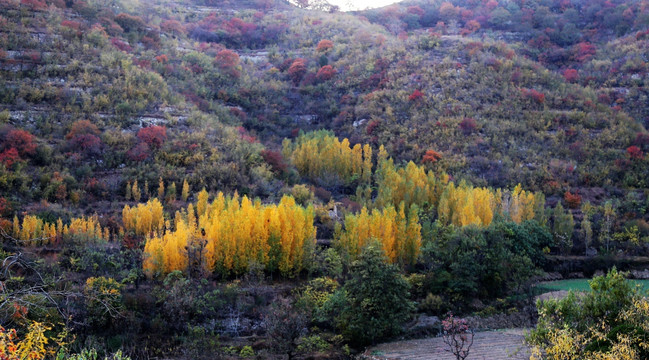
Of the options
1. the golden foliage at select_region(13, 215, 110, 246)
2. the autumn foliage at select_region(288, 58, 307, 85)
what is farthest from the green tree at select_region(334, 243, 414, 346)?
the autumn foliage at select_region(288, 58, 307, 85)

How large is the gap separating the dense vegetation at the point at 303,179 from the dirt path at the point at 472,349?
99 centimetres

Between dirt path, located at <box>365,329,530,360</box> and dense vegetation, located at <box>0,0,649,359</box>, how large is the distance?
994 mm

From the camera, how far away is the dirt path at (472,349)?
18.4 metres

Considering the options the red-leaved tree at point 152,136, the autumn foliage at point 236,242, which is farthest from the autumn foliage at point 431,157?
the red-leaved tree at point 152,136

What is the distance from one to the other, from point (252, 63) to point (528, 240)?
4883 cm

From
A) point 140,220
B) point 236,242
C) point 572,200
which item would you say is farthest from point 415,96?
point 140,220

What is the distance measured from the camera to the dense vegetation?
19.5 m

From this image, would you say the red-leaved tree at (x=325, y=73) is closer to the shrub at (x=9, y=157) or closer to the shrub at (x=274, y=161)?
the shrub at (x=274, y=161)

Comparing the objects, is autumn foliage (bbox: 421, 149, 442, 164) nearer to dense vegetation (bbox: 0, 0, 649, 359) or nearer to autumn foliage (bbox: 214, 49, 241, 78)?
dense vegetation (bbox: 0, 0, 649, 359)

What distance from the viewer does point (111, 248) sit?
2417 cm

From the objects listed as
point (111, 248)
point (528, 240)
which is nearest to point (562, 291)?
point (528, 240)

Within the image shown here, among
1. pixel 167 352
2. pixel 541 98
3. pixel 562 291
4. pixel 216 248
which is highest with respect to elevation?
pixel 541 98

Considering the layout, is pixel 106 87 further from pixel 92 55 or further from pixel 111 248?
pixel 111 248

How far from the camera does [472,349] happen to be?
1936 cm
